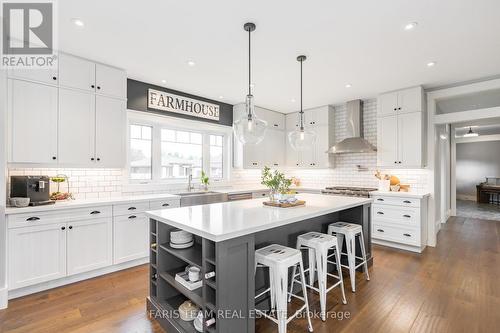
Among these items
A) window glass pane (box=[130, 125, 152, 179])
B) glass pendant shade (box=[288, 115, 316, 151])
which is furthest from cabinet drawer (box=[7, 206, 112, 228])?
glass pendant shade (box=[288, 115, 316, 151])

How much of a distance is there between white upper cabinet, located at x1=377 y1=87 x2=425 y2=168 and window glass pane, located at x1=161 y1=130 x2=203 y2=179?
3465mm

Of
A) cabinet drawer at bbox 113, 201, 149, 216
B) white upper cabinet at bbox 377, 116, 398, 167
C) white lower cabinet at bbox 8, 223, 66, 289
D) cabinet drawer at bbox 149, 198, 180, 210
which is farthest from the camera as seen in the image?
white upper cabinet at bbox 377, 116, 398, 167

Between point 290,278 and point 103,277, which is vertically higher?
point 290,278

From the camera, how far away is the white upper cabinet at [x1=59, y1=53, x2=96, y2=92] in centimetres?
300

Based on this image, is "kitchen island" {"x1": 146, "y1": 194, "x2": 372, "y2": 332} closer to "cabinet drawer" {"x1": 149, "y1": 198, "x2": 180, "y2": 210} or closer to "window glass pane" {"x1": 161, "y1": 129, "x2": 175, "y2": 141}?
"cabinet drawer" {"x1": 149, "y1": 198, "x2": 180, "y2": 210}

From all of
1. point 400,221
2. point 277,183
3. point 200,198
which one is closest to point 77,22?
point 277,183

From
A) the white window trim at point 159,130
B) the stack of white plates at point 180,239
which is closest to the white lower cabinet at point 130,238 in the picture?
the white window trim at point 159,130

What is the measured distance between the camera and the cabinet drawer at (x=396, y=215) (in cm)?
397

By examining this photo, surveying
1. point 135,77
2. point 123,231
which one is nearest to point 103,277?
point 123,231

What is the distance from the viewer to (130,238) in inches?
132

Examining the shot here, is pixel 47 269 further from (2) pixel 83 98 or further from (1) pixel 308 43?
(1) pixel 308 43

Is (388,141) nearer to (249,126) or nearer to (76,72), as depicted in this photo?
(249,126)

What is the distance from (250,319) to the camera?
1.85m

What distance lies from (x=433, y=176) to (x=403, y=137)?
0.86m
